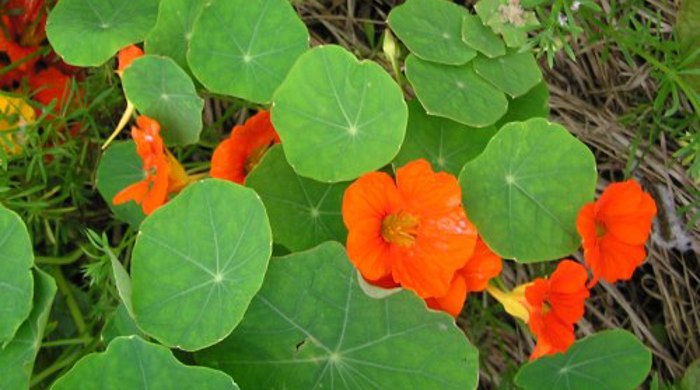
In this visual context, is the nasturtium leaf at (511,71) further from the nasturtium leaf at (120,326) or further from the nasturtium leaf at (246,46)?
the nasturtium leaf at (120,326)

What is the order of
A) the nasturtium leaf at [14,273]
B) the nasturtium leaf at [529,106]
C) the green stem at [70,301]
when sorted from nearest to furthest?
the nasturtium leaf at [14,273] → the nasturtium leaf at [529,106] → the green stem at [70,301]

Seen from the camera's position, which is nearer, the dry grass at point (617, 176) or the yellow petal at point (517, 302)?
the yellow petal at point (517, 302)

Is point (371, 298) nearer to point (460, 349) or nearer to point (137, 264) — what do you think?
point (460, 349)

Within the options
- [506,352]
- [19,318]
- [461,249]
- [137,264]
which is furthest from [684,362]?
[19,318]

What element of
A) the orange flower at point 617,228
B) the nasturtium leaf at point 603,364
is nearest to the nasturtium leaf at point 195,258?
the orange flower at point 617,228

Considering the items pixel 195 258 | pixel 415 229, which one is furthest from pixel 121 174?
pixel 415 229

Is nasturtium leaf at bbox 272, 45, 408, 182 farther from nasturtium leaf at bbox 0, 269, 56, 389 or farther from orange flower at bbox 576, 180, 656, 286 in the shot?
nasturtium leaf at bbox 0, 269, 56, 389
